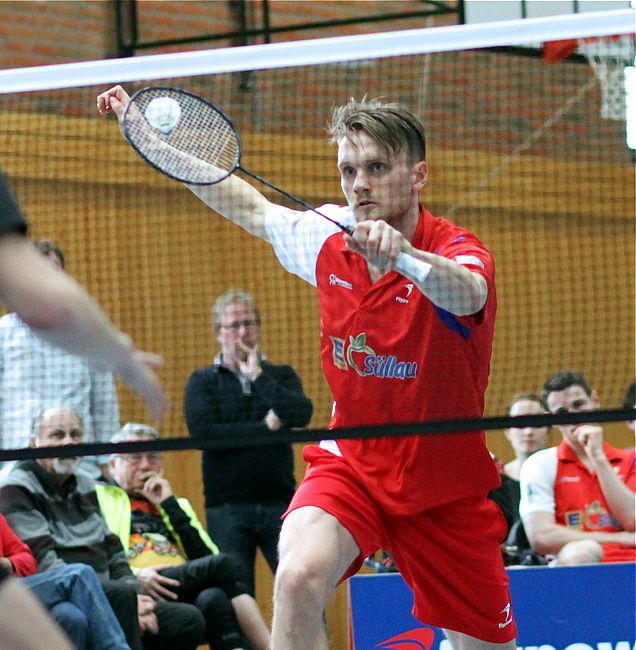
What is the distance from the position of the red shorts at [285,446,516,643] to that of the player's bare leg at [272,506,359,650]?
0.18 m

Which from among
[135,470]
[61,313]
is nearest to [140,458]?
[135,470]

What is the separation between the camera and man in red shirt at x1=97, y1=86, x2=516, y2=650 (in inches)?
155

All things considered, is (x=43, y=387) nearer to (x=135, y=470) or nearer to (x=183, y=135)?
(x=135, y=470)

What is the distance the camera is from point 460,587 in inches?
158

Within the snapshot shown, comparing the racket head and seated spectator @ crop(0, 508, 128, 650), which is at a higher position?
the racket head

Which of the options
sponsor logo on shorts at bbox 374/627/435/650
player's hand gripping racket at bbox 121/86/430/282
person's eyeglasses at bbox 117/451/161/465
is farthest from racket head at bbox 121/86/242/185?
sponsor logo on shorts at bbox 374/627/435/650

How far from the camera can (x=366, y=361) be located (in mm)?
4055

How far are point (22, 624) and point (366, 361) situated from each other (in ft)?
6.23

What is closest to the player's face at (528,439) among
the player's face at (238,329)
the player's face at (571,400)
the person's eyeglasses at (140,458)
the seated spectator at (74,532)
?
the player's face at (571,400)

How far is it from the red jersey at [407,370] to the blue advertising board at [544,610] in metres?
1.36

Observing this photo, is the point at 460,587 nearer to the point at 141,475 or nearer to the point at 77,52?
the point at 141,475

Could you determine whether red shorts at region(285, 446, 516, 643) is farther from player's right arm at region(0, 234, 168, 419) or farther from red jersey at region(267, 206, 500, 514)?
player's right arm at region(0, 234, 168, 419)

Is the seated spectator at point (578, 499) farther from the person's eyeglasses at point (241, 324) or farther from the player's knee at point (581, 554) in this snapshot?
the person's eyeglasses at point (241, 324)

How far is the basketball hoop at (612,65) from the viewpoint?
7867 mm
